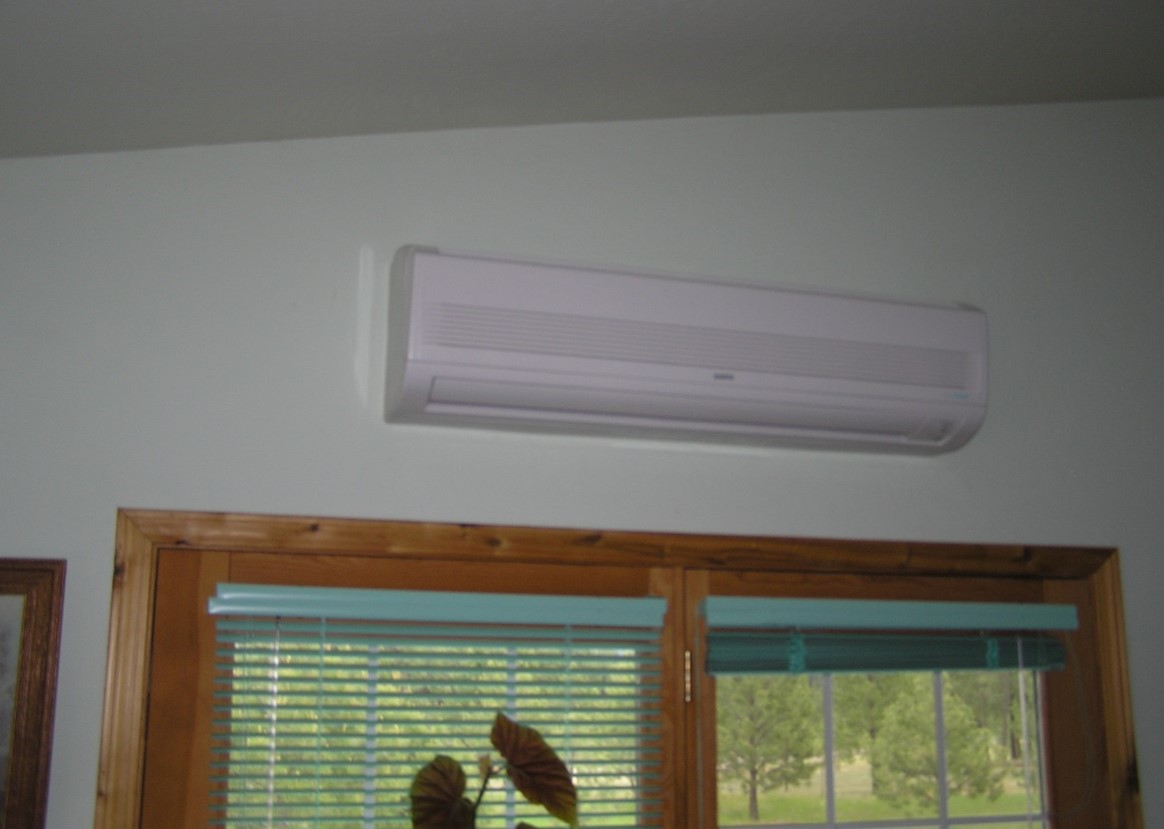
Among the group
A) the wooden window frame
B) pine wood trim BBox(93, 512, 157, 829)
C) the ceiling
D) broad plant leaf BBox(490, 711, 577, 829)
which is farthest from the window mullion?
pine wood trim BBox(93, 512, 157, 829)

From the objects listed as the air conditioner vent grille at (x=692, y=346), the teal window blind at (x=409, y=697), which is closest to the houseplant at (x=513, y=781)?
the teal window blind at (x=409, y=697)

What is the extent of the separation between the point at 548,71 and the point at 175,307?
74 cm

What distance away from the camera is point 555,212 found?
7.48 feet

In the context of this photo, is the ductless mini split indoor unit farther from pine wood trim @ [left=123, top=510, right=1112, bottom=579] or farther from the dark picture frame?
the dark picture frame

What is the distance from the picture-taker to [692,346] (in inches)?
84.1

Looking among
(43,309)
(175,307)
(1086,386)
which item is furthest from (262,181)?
(1086,386)

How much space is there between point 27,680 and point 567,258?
3.73 feet

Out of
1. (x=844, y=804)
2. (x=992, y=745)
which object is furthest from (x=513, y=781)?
(x=992, y=745)

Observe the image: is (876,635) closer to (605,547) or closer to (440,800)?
(605,547)

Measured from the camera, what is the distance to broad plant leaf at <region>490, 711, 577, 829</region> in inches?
72.4

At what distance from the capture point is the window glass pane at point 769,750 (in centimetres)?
222

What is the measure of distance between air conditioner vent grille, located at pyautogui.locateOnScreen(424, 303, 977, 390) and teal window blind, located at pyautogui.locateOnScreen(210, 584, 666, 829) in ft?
1.43

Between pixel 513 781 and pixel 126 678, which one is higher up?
pixel 126 678

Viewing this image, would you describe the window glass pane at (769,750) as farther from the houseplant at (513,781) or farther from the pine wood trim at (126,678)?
the pine wood trim at (126,678)
